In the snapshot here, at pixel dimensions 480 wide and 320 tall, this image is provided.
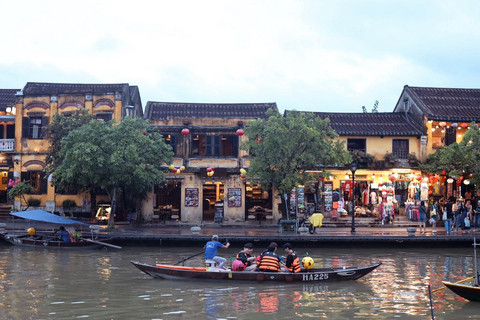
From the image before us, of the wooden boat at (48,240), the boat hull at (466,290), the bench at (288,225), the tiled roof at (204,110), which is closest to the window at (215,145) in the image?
the tiled roof at (204,110)

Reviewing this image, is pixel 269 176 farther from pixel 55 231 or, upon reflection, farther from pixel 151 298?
pixel 151 298

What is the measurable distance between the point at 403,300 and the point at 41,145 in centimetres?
2789

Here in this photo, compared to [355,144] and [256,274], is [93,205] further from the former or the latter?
[256,274]

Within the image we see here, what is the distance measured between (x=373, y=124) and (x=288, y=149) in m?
10.4

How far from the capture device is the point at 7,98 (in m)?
42.7

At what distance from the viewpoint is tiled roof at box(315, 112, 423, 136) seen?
37688 mm

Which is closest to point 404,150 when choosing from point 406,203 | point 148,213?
point 406,203

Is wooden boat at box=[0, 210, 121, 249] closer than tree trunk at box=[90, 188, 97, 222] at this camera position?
Yes

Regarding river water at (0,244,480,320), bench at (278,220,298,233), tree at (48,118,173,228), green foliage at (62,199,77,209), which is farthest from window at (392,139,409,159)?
green foliage at (62,199,77,209)

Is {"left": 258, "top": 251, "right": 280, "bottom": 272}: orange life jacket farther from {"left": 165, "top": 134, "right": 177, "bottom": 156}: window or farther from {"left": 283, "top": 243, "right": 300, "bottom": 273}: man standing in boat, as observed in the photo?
{"left": 165, "top": 134, "right": 177, "bottom": 156}: window

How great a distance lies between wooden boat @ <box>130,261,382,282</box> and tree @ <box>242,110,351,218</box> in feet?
34.9

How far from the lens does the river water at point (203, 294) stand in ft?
52.4

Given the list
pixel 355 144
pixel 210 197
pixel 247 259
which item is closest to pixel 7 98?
pixel 210 197

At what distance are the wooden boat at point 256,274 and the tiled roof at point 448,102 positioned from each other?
20430mm
